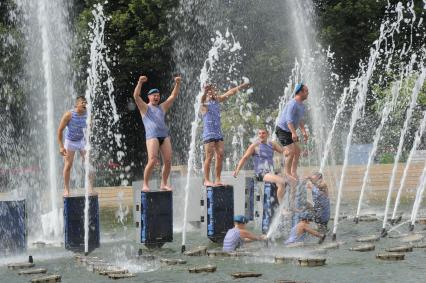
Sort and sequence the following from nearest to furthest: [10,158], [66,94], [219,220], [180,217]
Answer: [219,220]
[180,217]
[66,94]
[10,158]

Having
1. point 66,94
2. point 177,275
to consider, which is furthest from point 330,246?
point 66,94

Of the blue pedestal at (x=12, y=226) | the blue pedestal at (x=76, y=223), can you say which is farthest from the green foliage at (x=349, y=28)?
the blue pedestal at (x=12, y=226)

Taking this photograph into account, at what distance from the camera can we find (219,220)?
42.9 ft

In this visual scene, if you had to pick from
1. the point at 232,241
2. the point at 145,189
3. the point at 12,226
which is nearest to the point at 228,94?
the point at 145,189

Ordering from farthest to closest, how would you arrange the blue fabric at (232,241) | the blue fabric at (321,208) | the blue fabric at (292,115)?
A: the blue fabric at (321,208)
the blue fabric at (292,115)
the blue fabric at (232,241)

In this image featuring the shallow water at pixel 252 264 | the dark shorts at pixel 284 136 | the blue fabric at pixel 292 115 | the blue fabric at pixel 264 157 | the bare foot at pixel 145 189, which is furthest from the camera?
the blue fabric at pixel 264 157

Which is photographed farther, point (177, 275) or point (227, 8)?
point (227, 8)

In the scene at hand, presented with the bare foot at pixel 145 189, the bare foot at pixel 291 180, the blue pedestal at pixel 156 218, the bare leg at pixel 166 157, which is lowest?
the blue pedestal at pixel 156 218

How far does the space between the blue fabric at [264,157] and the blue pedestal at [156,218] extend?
106 inches

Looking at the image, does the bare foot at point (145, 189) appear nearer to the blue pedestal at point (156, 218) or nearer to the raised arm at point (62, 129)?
the blue pedestal at point (156, 218)

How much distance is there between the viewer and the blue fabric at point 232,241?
12.0 metres

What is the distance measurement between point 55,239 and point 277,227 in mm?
3768

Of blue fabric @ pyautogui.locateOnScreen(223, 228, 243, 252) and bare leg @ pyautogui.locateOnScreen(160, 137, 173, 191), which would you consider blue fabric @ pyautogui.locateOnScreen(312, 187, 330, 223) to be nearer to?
blue fabric @ pyautogui.locateOnScreen(223, 228, 243, 252)

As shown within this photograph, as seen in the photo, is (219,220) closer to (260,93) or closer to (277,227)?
(277,227)
